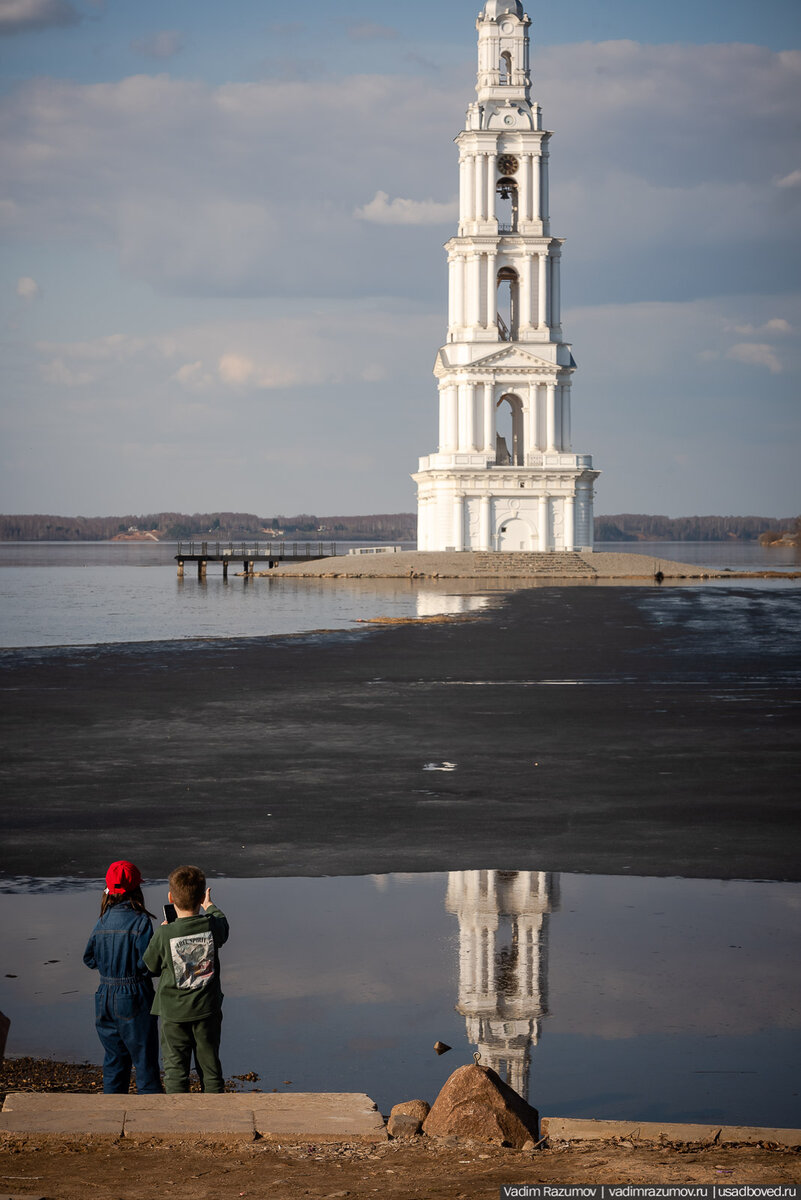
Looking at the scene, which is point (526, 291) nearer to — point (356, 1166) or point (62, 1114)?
point (62, 1114)

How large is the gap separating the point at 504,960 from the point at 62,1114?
11.5 ft

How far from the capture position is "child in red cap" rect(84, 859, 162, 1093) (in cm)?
687

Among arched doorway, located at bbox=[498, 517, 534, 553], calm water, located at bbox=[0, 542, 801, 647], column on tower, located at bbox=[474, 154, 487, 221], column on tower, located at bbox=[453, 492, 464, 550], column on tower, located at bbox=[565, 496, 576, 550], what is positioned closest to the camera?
calm water, located at bbox=[0, 542, 801, 647]

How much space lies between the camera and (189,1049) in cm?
677

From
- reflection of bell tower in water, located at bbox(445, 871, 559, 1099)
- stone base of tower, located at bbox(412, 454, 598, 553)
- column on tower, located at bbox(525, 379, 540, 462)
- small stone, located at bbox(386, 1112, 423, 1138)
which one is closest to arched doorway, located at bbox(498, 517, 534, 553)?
stone base of tower, located at bbox(412, 454, 598, 553)

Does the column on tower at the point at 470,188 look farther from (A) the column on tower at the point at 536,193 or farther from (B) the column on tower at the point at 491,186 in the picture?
(A) the column on tower at the point at 536,193

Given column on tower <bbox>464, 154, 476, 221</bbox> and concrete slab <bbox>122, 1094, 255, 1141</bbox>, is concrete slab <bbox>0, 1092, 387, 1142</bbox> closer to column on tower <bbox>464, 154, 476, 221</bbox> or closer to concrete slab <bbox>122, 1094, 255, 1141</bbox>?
concrete slab <bbox>122, 1094, 255, 1141</bbox>

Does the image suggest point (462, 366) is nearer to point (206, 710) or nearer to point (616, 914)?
point (206, 710)

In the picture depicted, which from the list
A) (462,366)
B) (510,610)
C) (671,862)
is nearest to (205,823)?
(671,862)

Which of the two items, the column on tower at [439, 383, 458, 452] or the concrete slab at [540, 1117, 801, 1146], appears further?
the column on tower at [439, 383, 458, 452]

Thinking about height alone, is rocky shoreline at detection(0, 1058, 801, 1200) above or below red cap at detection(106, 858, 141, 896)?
below

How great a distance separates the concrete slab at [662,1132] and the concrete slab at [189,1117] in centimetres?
129

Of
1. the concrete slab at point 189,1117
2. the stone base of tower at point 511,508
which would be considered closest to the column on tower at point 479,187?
the stone base of tower at point 511,508

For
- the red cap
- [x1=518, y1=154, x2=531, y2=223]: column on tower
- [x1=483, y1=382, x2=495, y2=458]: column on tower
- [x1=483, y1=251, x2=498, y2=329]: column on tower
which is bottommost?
the red cap
